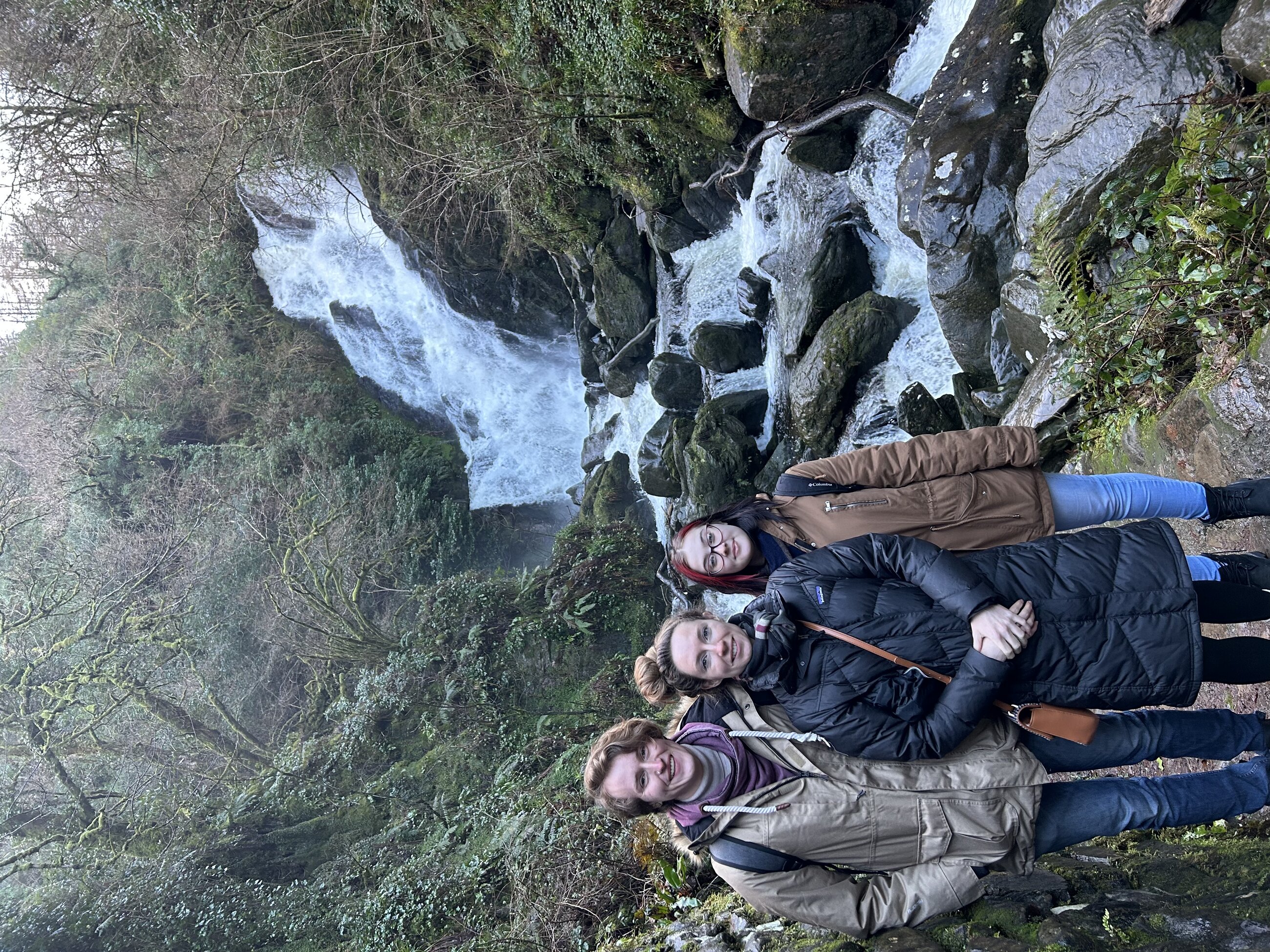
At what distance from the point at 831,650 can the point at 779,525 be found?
85cm

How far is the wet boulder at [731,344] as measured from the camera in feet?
30.0

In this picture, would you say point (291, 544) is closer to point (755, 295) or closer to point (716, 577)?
point (755, 295)

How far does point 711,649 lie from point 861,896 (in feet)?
3.24

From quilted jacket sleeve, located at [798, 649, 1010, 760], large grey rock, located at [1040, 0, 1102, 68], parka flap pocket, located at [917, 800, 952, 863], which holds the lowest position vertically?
parka flap pocket, located at [917, 800, 952, 863]

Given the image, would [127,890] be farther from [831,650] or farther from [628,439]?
[831,650]

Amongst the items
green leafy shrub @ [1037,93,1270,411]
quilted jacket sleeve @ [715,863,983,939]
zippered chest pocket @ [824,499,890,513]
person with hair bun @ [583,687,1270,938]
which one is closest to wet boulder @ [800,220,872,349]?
green leafy shrub @ [1037,93,1270,411]

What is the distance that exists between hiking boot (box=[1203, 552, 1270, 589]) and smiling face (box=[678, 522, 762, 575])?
5.98 ft

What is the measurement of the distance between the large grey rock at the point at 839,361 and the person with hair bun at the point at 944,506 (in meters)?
3.56

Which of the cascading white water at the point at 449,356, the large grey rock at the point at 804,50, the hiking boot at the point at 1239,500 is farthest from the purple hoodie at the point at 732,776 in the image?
the cascading white water at the point at 449,356

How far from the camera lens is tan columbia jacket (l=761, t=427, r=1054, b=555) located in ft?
10.9

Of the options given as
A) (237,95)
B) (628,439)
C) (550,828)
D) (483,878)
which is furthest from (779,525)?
(237,95)

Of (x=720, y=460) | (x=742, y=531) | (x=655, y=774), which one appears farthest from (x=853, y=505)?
(x=720, y=460)

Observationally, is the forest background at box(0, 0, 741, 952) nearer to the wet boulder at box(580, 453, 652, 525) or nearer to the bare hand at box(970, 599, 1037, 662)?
the wet boulder at box(580, 453, 652, 525)

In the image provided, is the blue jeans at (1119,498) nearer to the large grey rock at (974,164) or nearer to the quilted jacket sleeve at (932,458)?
the quilted jacket sleeve at (932,458)
